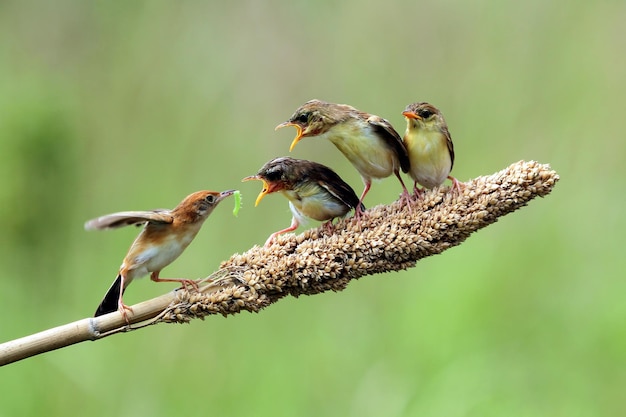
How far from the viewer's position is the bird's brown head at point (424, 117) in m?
2.40

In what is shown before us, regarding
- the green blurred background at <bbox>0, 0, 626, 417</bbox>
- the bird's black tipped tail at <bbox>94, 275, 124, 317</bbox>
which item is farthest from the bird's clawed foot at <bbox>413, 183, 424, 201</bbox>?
the green blurred background at <bbox>0, 0, 626, 417</bbox>

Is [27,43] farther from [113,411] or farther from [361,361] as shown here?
[361,361]

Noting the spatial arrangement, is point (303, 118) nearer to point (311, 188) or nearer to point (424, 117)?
point (311, 188)

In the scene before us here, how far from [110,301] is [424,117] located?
3.60 feet

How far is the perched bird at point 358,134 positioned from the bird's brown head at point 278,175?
0.07m

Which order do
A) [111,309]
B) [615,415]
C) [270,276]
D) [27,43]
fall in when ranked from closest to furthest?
1. [270,276]
2. [111,309]
3. [615,415]
4. [27,43]

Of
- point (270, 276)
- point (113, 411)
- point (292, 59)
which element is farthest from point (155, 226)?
point (292, 59)

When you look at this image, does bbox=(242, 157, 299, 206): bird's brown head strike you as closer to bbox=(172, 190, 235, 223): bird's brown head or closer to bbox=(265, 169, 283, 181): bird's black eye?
bbox=(265, 169, 283, 181): bird's black eye

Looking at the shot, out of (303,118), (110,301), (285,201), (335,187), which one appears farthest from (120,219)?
(285,201)

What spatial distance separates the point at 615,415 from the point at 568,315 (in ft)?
1.92

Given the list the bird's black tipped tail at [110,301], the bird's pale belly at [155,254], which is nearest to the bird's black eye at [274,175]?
the bird's pale belly at [155,254]

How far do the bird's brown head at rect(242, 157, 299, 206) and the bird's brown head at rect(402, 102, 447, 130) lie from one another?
16.2 inches

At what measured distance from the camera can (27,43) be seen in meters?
4.41

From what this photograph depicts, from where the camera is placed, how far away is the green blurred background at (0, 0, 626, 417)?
378 cm
